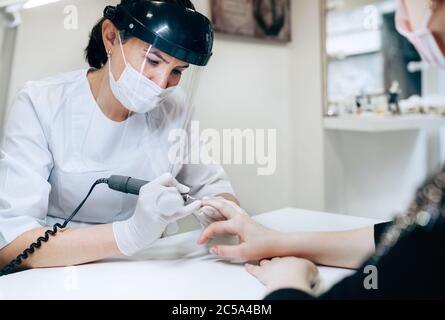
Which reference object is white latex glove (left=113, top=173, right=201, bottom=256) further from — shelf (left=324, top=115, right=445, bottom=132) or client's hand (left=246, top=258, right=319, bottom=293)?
shelf (left=324, top=115, right=445, bottom=132)

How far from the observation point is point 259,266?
91 cm

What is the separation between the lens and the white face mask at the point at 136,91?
0.96 metres

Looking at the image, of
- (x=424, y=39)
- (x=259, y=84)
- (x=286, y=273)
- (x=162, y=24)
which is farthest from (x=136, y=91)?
(x=424, y=39)

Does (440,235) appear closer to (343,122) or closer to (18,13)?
(343,122)

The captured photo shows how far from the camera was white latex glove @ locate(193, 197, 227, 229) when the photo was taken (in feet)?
3.34

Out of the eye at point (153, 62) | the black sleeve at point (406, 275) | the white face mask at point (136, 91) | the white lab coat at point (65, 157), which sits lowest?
the black sleeve at point (406, 275)

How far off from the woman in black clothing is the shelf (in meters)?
0.14

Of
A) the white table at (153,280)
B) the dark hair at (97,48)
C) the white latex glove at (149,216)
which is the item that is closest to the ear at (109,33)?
the dark hair at (97,48)

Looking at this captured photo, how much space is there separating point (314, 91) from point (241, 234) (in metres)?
0.55

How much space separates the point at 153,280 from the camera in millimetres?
880

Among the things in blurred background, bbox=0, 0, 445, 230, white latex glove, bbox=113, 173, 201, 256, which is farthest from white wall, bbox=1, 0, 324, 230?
white latex glove, bbox=113, 173, 201, 256

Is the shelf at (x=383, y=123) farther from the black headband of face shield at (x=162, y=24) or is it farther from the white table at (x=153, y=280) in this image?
the black headband of face shield at (x=162, y=24)

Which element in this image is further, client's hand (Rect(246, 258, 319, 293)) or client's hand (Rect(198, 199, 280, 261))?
client's hand (Rect(198, 199, 280, 261))

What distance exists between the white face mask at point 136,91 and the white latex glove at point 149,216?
18cm
